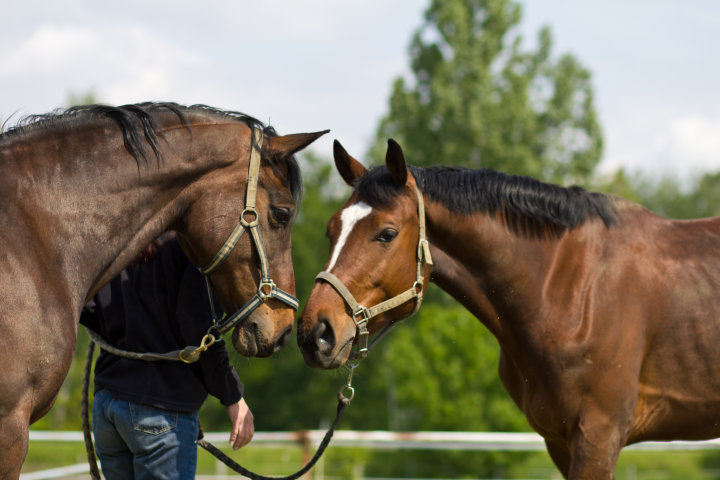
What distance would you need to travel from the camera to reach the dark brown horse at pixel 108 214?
252cm

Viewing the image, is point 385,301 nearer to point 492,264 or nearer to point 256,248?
point 492,264

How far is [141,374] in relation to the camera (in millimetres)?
3271

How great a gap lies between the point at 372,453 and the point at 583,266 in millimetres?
20544

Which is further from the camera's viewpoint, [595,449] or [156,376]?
[595,449]

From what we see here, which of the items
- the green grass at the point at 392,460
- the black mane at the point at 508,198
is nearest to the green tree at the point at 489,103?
the green grass at the point at 392,460

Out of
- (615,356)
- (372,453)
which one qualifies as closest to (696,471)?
(372,453)

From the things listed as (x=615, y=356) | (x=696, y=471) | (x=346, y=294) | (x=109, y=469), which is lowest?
(x=696, y=471)

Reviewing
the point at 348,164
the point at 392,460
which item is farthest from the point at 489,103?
the point at 348,164

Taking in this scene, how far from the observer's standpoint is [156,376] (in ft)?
10.7

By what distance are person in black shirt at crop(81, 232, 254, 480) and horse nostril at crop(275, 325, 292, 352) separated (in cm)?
31

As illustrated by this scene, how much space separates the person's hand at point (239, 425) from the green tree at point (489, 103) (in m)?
21.3

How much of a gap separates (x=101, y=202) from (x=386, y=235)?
1.41 meters

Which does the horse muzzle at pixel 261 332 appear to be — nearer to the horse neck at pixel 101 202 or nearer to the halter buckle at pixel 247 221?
the halter buckle at pixel 247 221

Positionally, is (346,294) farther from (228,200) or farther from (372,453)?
(372,453)
